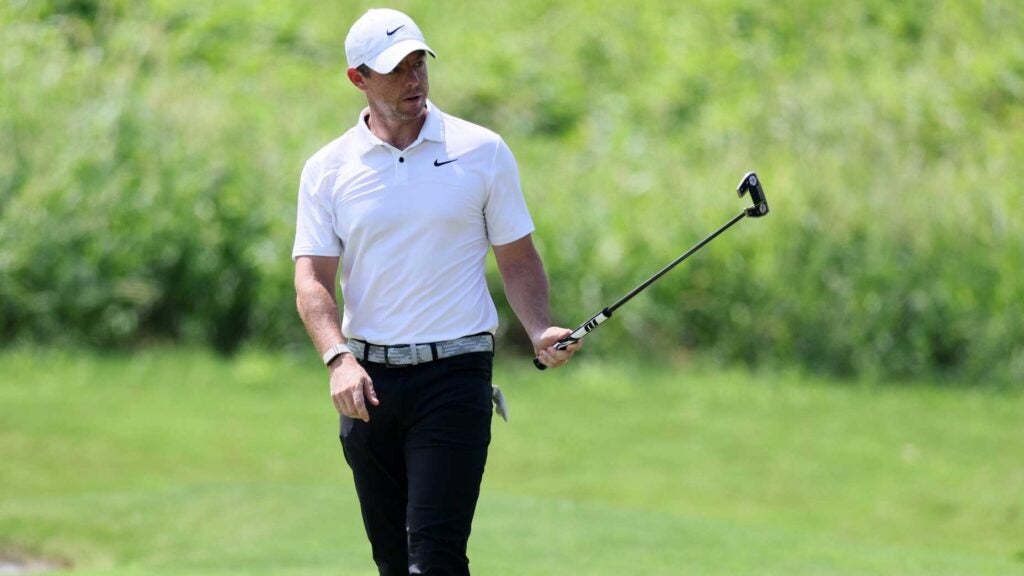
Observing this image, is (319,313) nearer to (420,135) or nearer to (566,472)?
(420,135)

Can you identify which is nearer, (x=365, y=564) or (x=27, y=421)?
(x=365, y=564)

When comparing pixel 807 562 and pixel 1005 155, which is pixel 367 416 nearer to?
pixel 807 562

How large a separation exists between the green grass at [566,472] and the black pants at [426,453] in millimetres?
2750

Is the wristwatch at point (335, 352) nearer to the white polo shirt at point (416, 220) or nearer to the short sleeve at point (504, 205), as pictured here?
the white polo shirt at point (416, 220)

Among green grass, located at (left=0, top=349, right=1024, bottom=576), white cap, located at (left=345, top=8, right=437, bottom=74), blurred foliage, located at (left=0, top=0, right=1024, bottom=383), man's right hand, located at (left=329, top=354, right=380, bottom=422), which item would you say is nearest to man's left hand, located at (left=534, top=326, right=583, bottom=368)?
man's right hand, located at (left=329, top=354, right=380, bottom=422)

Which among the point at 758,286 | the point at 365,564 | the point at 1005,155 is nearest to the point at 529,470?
the point at 758,286

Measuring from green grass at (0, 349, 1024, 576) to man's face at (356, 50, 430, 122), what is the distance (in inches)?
135

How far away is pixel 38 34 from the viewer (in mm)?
19250

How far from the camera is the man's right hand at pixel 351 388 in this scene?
505cm

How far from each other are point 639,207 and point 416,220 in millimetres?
11634

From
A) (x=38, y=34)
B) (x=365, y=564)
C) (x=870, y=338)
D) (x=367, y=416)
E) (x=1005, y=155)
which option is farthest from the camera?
(x=38, y=34)

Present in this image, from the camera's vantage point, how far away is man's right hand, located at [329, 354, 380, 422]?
5.05 metres

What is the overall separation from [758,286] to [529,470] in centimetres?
373

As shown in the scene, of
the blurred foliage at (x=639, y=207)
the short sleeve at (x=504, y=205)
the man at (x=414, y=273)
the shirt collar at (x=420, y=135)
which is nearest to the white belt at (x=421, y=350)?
the man at (x=414, y=273)
